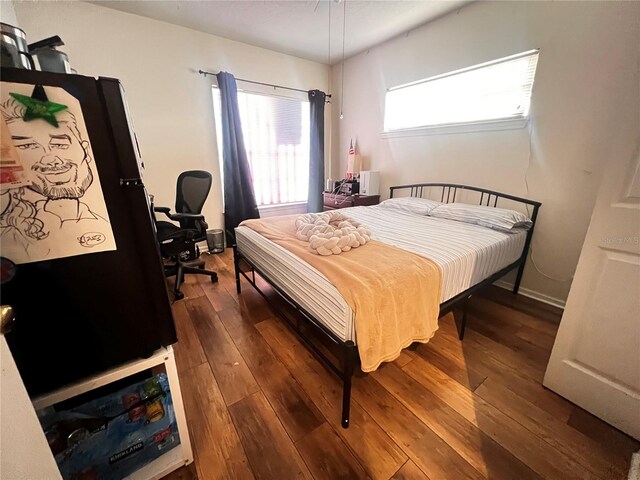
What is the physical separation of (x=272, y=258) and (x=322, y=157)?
2.95m

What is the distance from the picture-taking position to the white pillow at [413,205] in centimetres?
273

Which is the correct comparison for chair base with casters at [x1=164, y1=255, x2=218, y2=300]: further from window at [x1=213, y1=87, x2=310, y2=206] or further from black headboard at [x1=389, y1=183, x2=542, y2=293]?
black headboard at [x1=389, y1=183, x2=542, y2=293]

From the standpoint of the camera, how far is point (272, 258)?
1771 millimetres

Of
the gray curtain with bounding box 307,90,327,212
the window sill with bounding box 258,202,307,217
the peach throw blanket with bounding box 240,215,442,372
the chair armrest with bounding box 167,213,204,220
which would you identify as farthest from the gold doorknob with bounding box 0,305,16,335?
the gray curtain with bounding box 307,90,327,212

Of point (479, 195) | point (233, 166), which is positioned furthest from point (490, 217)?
point (233, 166)

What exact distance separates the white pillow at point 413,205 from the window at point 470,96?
2.95 ft

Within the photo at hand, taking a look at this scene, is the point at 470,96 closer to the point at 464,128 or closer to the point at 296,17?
the point at 464,128

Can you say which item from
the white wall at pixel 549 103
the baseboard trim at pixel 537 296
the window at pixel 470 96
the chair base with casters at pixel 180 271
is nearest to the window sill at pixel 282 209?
the chair base with casters at pixel 180 271

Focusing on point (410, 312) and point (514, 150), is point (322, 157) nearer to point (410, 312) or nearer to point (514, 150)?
point (514, 150)

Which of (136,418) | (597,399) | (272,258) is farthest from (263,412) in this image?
(597,399)

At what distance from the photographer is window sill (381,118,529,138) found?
236 centimetres

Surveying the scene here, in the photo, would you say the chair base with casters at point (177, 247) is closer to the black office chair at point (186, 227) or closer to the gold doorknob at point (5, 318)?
the black office chair at point (186, 227)
